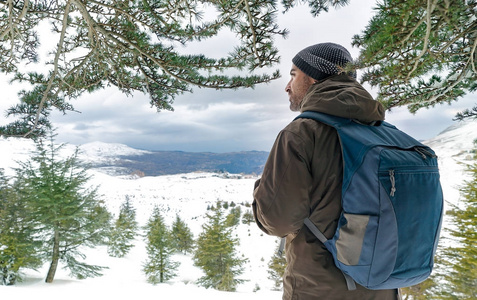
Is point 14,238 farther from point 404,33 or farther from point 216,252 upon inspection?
point 404,33

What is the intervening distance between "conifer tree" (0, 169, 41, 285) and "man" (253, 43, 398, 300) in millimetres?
11908

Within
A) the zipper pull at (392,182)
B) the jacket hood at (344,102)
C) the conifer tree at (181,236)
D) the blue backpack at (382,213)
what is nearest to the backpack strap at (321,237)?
the blue backpack at (382,213)

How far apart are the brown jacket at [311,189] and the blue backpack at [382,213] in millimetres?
41

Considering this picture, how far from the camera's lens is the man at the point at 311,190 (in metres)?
0.95

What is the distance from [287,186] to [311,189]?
0.12 meters

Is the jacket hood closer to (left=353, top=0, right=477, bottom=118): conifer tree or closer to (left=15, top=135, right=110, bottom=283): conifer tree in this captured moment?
(left=353, top=0, right=477, bottom=118): conifer tree

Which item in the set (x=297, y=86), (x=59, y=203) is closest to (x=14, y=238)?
(x=59, y=203)

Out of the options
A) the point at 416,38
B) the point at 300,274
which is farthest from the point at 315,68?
the point at 300,274

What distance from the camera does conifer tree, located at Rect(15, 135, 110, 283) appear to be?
9914 millimetres

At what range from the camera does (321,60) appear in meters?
1.24

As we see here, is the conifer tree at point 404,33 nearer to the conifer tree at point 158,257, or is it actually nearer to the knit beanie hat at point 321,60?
the knit beanie hat at point 321,60

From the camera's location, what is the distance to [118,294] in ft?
16.5

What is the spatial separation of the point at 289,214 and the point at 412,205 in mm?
407

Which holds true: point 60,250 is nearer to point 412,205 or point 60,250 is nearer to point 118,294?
point 118,294
